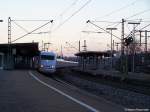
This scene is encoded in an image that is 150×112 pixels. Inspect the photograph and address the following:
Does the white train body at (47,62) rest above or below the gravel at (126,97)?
above

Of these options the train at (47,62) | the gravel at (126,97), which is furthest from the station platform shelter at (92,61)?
the gravel at (126,97)

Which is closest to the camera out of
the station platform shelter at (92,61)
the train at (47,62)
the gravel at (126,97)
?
the gravel at (126,97)

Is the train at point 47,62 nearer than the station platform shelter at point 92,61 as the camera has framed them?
Yes

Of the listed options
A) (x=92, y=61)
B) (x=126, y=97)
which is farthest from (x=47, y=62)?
(x=126, y=97)

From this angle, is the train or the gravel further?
the train

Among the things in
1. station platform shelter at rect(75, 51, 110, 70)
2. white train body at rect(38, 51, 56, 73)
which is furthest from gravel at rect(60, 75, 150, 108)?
station platform shelter at rect(75, 51, 110, 70)

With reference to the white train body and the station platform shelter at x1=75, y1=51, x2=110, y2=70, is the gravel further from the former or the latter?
the station platform shelter at x1=75, y1=51, x2=110, y2=70

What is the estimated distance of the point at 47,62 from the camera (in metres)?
58.0

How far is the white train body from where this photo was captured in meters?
58.1

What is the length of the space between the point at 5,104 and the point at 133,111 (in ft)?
14.6

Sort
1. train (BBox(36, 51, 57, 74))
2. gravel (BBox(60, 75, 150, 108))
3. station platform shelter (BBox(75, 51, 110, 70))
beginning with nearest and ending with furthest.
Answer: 1. gravel (BBox(60, 75, 150, 108))
2. train (BBox(36, 51, 57, 74))
3. station platform shelter (BBox(75, 51, 110, 70))

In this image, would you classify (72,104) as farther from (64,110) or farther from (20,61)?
(20,61)

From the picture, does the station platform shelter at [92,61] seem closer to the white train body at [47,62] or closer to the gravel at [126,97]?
the white train body at [47,62]

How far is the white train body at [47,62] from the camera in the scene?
190 ft
